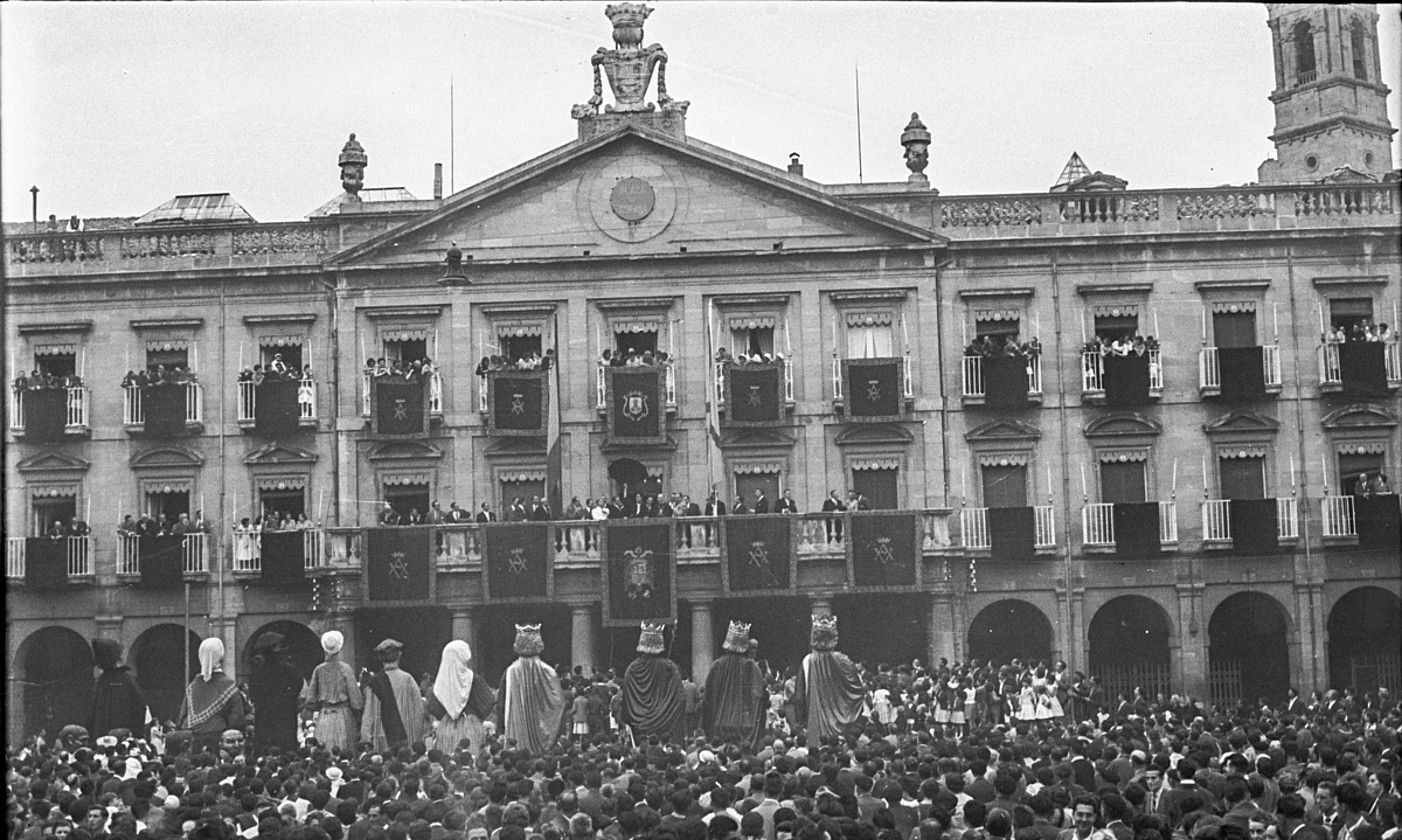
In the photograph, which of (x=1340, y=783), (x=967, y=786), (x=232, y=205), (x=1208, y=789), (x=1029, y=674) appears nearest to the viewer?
(x=1340, y=783)

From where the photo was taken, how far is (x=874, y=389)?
43562 mm

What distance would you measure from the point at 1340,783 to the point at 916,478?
2816 centimetres

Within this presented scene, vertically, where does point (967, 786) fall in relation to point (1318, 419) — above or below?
below

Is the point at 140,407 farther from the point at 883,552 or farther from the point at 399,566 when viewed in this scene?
the point at 883,552

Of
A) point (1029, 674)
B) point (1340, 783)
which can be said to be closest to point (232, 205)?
point (1029, 674)

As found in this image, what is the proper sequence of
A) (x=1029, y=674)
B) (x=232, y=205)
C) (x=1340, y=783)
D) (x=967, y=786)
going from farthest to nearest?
(x=232, y=205)
(x=1029, y=674)
(x=967, y=786)
(x=1340, y=783)

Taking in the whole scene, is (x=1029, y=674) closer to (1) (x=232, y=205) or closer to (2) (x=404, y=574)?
(2) (x=404, y=574)

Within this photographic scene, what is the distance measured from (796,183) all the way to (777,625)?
1042cm

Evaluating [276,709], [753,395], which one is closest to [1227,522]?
[753,395]

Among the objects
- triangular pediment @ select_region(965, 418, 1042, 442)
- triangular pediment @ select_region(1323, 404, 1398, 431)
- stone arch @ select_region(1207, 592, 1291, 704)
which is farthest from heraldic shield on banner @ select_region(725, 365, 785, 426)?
triangular pediment @ select_region(1323, 404, 1398, 431)

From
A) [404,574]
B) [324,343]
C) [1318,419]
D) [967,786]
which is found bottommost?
[967,786]

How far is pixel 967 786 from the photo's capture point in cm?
1872

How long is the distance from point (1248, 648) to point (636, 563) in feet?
48.2

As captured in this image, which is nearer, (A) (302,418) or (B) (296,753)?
(B) (296,753)
